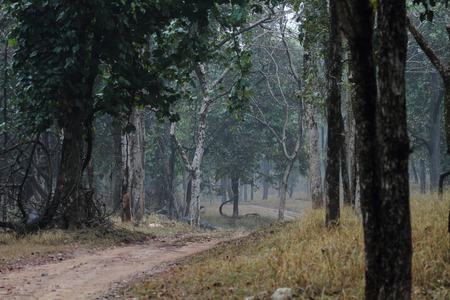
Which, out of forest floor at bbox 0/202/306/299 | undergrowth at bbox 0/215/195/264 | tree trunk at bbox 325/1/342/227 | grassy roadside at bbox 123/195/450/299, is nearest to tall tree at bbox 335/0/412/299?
grassy roadside at bbox 123/195/450/299

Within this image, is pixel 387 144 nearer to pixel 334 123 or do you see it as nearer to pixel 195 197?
pixel 334 123

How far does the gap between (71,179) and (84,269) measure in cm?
432

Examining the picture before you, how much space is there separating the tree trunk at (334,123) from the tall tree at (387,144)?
3860 millimetres

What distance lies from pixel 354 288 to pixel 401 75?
2557mm

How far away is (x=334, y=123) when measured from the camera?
7.36 metres

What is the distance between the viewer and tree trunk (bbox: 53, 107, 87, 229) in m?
10.4

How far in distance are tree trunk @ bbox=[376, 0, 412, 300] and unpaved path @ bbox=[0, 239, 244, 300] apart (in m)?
3.94

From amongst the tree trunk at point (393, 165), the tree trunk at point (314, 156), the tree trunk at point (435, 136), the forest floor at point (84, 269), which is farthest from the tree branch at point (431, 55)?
the tree trunk at point (435, 136)

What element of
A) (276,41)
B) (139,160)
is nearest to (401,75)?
(139,160)

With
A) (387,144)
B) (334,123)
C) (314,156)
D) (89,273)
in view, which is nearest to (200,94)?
(314,156)

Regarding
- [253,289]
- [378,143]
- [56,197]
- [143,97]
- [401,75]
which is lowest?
[253,289]

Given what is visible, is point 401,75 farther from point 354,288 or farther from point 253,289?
point 253,289

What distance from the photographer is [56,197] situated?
10.4 meters

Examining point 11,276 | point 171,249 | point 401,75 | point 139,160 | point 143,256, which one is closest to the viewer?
point 401,75
